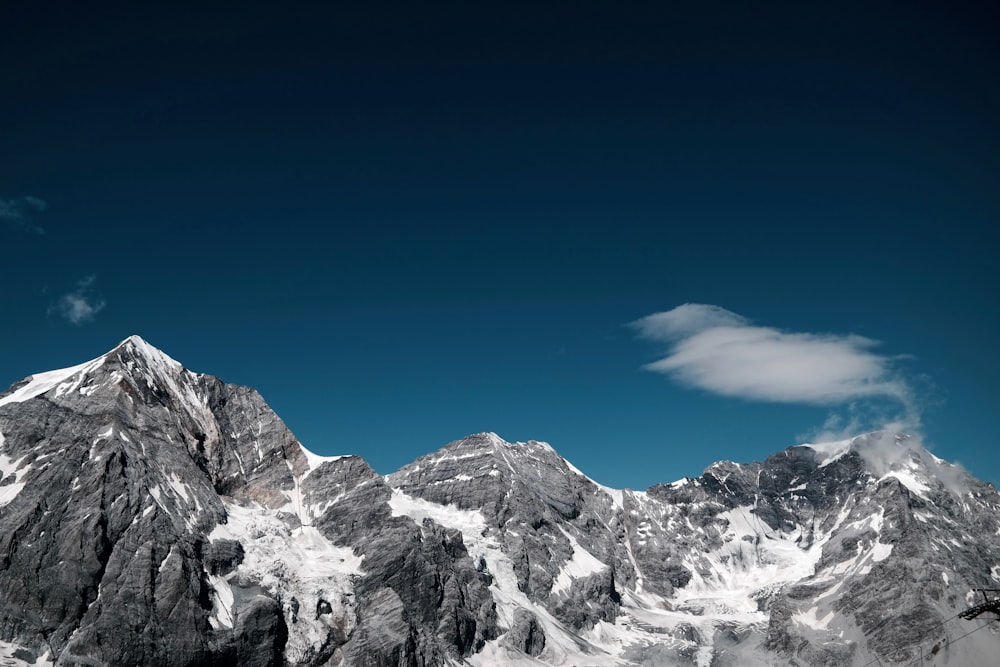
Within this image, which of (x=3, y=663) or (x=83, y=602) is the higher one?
(x=83, y=602)

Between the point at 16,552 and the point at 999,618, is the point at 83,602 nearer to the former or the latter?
the point at 16,552

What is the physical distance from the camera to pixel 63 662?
606ft

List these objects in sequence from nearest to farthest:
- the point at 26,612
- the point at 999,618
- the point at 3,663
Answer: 1. the point at 999,618
2. the point at 3,663
3. the point at 26,612

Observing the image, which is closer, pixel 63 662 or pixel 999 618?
pixel 999 618

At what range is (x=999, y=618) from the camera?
314 feet

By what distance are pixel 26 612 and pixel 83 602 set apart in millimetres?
11346

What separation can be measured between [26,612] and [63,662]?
52.8 ft

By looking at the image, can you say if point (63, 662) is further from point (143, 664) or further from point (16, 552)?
point (16, 552)

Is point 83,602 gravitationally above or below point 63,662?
above

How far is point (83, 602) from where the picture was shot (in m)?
198

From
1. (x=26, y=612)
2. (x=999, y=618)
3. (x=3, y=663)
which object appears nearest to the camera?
(x=999, y=618)

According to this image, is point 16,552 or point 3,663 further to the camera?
point 16,552

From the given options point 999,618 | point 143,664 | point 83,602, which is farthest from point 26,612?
point 999,618

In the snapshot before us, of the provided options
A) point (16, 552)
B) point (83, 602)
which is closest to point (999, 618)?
point (83, 602)
